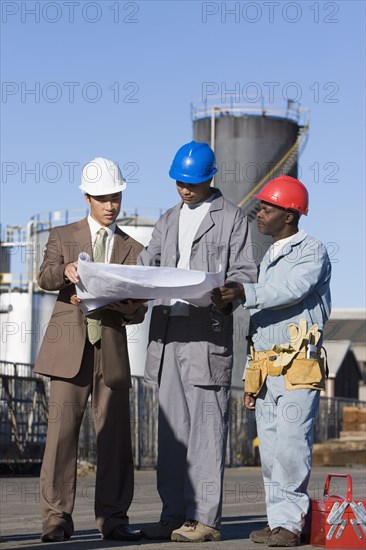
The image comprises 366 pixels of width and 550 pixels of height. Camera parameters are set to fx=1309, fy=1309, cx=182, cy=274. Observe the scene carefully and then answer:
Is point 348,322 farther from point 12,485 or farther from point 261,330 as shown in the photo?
point 261,330

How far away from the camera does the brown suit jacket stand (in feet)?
23.9

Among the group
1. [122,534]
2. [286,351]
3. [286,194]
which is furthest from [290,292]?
[122,534]

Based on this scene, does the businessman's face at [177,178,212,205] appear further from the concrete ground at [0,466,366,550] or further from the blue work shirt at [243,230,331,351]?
the concrete ground at [0,466,366,550]

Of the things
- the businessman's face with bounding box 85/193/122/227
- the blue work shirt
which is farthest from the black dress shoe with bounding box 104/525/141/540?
the businessman's face with bounding box 85/193/122/227

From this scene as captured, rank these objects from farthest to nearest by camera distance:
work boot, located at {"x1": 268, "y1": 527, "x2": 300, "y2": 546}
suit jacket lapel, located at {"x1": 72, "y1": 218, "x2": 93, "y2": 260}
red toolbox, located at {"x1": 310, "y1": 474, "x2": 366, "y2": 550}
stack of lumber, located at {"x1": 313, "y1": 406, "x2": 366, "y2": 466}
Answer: stack of lumber, located at {"x1": 313, "y1": 406, "x2": 366, "y2": 466} < suit jacket lapel, located at {"x1": 72, "y1": 218, "x2": 93, "y2": 260} < red toolbox, located at {"x1": 310, "y1": 474, "x2": 366, "y2": 550} < work boot, located at {"x1": 268, "y1": 527, "x2": 300, "y2": 546}

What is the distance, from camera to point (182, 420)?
742 centimetres

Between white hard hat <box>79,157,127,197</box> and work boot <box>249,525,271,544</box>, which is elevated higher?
white hard hat <box>79,157,127,197</box>

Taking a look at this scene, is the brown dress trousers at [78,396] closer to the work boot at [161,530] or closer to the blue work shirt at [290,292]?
the work boot at [161,530]

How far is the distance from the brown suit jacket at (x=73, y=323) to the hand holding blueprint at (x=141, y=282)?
24cm

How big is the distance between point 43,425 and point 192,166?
14.7 m

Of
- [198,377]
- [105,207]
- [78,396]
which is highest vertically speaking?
[105,207]

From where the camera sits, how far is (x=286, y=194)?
7301mm

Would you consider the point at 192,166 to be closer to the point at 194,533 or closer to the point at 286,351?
the point at 286,351

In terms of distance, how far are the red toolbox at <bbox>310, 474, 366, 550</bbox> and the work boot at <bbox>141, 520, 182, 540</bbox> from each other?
824 millimetres
